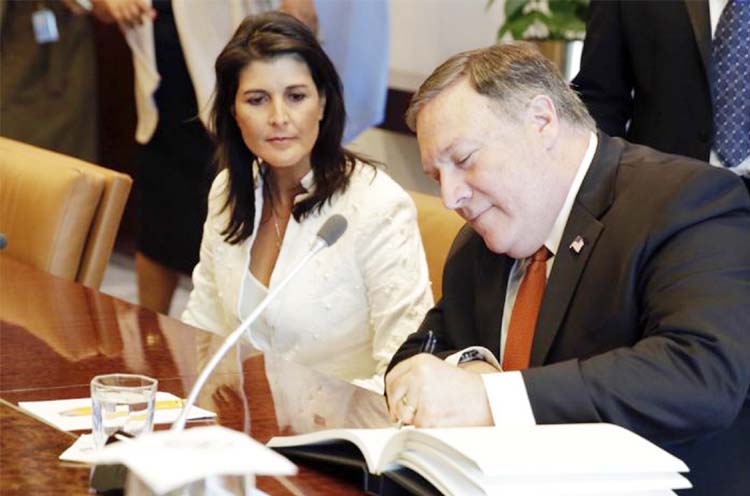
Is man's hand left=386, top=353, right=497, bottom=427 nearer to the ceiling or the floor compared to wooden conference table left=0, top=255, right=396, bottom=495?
nearer to the ceiling

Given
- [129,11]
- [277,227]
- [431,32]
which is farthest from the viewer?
[431,32]

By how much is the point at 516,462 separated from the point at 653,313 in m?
0.44

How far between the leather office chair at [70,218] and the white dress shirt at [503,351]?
4.13 feet

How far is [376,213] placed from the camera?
3.05m

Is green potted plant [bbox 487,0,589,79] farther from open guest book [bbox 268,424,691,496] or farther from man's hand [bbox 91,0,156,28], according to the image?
open guest book [bbox 268,424,691,496]

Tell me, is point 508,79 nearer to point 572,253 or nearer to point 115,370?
point 572,253

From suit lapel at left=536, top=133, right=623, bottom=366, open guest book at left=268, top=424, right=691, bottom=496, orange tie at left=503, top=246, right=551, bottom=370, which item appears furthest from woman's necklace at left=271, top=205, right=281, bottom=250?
open guest book at left=268, top=424, right=691, bottom=496

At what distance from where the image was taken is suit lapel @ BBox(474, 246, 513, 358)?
2.34 metres

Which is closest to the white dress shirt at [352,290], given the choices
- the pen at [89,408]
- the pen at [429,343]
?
the pen at [429,343]

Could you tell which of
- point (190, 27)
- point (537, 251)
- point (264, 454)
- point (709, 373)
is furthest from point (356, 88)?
point (264, 454)

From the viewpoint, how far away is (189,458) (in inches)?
52.6

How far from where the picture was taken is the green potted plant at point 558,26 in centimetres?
472

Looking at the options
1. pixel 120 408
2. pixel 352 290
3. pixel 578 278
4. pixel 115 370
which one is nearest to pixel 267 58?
pixel 352 290

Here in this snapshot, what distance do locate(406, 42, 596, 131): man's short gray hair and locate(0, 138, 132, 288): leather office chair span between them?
126cm
